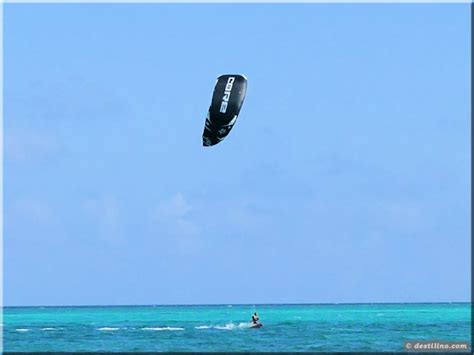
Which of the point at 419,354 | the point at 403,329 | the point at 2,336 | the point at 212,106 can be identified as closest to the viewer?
the point at 212,106

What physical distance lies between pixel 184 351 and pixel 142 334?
20.8 metres

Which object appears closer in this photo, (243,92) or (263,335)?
(243,92)

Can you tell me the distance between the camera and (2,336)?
7862 centimetres

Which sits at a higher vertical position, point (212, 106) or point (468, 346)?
point (212, 106)

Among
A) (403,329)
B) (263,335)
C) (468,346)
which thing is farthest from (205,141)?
(403,329)

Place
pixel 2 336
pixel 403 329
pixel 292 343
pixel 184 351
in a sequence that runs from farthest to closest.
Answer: pixel 403 329
pixel 2 336
pixel 292 343
pixel 184 351

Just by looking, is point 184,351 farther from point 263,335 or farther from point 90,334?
point 90,334

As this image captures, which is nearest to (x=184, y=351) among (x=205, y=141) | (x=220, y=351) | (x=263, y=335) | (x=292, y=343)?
(x=220, y=351)

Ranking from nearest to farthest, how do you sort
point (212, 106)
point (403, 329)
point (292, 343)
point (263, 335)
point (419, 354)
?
point (212, 106), point (419, 354), point (292, 343), point (263, 335), point (403, 329)

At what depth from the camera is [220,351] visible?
189 feet

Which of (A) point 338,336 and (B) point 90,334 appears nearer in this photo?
(A) point 338,336

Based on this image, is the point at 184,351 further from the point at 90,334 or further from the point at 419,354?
the point at 90,334

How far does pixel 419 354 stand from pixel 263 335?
1934cm

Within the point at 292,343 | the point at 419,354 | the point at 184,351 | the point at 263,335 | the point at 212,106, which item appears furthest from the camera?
the point at 263,335
